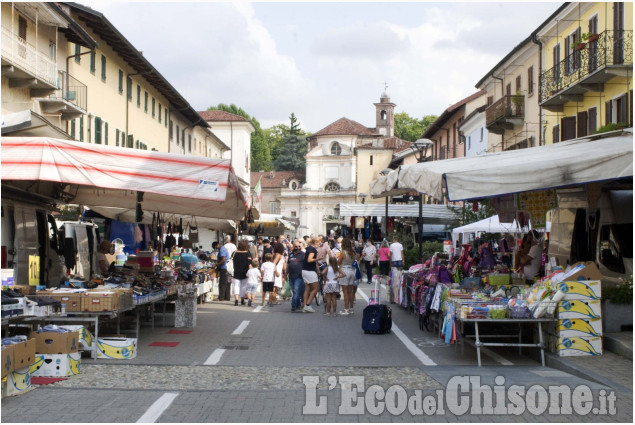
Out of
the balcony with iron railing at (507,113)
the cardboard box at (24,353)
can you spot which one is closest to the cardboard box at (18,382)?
the cardboard box at (24,353)

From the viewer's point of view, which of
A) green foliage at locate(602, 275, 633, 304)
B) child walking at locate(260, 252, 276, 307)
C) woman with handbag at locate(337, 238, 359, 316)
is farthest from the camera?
child walking at locate(260, 252, 276, 307)

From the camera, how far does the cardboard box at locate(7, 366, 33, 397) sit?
8273 millimetres

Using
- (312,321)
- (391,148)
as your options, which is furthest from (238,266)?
(391,148)

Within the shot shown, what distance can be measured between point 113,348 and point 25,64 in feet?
50.7

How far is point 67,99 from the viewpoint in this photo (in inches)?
1131

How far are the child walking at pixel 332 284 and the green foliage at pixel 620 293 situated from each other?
725 cm

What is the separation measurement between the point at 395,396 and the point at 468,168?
4144 millimetres

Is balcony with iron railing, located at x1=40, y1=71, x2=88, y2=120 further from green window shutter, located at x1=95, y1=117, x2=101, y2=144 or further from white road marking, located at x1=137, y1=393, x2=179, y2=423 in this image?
white road marking, located at x1=137, y1=393, x2=179, y2=423

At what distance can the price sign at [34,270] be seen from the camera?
13445 millimetres

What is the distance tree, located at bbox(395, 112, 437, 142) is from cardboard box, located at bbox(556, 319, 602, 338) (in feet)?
338

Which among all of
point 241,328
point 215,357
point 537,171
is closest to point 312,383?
point 215,357

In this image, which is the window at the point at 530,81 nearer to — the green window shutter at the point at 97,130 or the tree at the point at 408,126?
the green window shutter at the point at 97,130

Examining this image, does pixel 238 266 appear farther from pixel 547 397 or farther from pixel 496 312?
pixel 547 397

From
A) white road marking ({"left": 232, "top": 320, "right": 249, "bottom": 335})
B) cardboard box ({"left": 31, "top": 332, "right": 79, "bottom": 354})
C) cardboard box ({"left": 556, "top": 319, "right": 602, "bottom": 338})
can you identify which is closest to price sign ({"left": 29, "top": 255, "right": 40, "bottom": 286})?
white road marking ({"left": 232, "top": 320, "right": 249, "bottom": 335})
